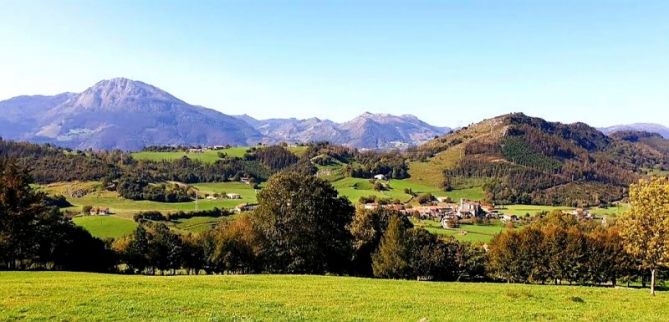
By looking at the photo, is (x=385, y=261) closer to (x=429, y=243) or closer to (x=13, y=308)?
(x=429, y=243)

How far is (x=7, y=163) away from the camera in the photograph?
65.2m

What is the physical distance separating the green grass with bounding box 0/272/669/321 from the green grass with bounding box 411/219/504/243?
367 feet

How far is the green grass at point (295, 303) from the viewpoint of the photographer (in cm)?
2525

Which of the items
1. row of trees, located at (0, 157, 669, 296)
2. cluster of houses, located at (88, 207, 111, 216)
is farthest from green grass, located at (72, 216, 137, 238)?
row of trees, located at (0, 157, 669, 296)

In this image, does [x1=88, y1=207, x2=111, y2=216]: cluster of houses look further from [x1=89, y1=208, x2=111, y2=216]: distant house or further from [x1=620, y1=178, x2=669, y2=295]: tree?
[x1=620, y1=178, x2=669, y2=295]: tree

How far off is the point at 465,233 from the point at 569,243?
264 ft

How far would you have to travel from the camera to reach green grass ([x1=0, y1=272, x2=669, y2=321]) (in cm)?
2525

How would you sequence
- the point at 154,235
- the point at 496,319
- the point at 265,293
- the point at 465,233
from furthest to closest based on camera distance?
1. the point at 465,233
2. the point at 154,235
3. the point at 265,293
4. the point at 496,319

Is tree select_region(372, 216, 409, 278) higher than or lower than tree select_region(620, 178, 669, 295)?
lower

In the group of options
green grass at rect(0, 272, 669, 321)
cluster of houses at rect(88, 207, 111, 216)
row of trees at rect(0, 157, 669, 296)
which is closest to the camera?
green grass at rect(0, 272, 669, 321)

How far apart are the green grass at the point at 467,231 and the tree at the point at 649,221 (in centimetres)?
10470

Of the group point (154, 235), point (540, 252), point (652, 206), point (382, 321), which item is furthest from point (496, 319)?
point (154, 235)

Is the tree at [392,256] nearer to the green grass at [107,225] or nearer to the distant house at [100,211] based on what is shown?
the green grass at [107,225]

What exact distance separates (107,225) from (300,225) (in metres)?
102
